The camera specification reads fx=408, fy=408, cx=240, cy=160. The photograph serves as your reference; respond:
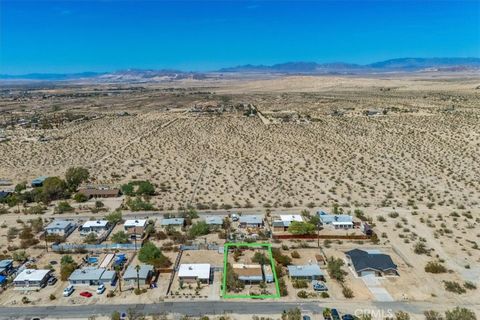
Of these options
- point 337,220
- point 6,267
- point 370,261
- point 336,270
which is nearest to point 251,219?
point 337,220

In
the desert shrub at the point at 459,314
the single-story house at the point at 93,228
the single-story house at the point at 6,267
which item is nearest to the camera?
the desert shrub at the point at 459,314

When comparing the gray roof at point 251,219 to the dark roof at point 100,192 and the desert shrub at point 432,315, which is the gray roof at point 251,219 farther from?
Result: the dark roof at point 100,192

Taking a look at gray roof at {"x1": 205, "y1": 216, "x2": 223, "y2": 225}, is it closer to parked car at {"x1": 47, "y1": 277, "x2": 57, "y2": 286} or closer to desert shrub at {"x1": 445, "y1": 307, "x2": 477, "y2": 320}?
parked car at {"x1": 47, "y1": 277, "x2": 57, "y2": 286}

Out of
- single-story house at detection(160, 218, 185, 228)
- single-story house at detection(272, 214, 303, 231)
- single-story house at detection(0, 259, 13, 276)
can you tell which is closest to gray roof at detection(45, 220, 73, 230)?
single-story house at detection(0, 259, 13, 276)

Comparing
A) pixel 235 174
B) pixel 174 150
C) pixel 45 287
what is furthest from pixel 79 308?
pixel 174 150

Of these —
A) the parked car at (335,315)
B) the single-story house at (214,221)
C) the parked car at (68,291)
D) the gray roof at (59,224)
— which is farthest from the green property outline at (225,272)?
the gray roof at (59,224)

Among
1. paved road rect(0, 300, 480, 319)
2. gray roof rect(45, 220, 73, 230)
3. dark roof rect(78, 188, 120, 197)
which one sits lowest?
paved road rect(0, 300, 480, 319)

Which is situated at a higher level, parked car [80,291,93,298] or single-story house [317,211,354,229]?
single-story house [317,211,354,229]

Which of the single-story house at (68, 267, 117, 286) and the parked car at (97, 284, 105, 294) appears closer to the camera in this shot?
the parked car at (97, 284, 105, 294)
